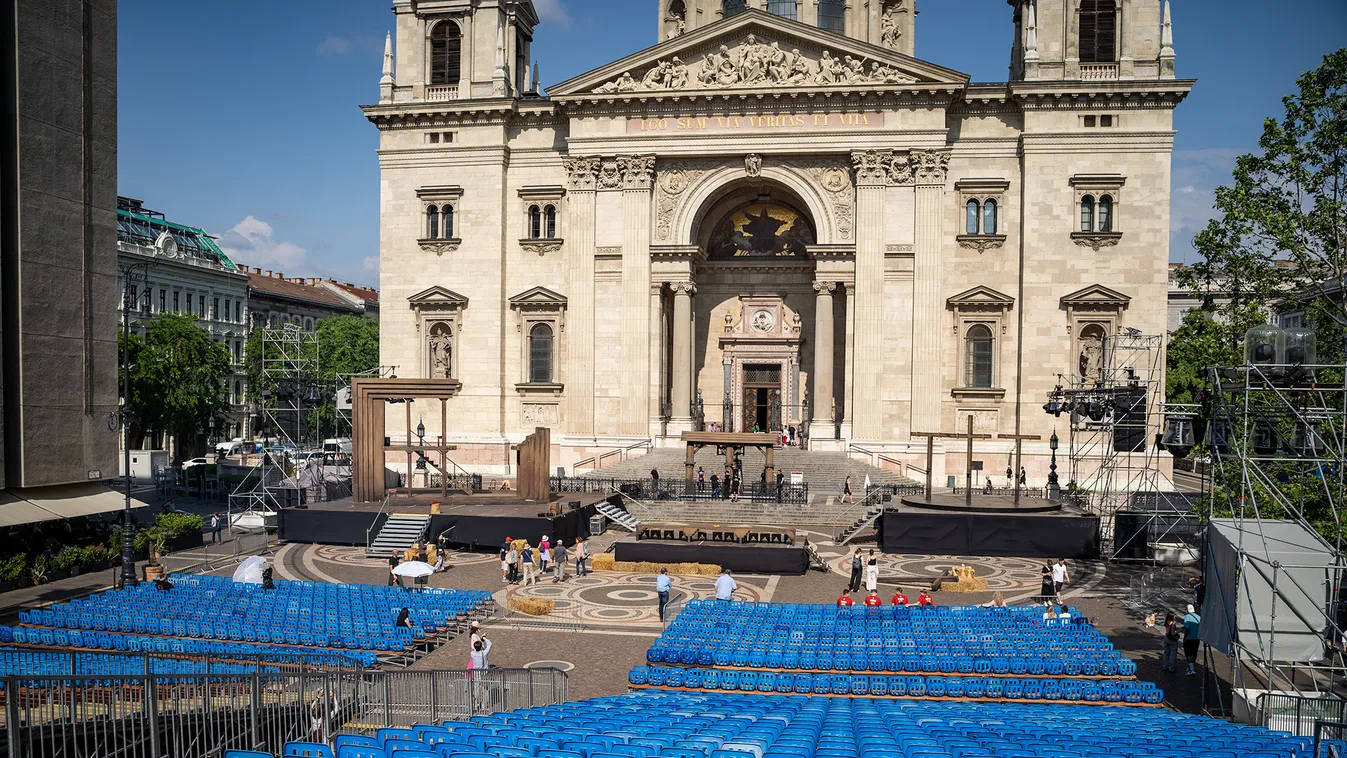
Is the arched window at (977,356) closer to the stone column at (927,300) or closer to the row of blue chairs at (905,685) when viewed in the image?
the stone column at (927,300)

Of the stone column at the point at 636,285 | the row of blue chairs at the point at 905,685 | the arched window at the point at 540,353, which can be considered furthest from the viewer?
the arched window at the point at 540,353

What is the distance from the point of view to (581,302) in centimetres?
4950

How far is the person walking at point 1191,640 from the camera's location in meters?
20.2

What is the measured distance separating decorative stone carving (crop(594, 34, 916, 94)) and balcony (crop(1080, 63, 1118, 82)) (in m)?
8.66

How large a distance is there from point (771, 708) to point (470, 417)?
38.4 meters

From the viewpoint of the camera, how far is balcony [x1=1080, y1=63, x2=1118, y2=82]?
46.2m

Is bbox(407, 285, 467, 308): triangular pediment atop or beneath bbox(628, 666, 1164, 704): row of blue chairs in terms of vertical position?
atop

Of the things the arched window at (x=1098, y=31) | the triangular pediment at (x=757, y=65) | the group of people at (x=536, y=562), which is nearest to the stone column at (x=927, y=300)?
the triangular pediment at (x=757, y=65)

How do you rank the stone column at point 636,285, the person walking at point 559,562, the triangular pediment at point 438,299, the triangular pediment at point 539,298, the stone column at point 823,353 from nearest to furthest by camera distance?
1. the person walking at point 559,562
2. the stone column at point 823,353
3. the stone column at point 636,285
4. the triangular pediment at point 539,298
5. the triangular pediment at point 438,299

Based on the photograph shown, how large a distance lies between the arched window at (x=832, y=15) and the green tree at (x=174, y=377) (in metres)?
43.2

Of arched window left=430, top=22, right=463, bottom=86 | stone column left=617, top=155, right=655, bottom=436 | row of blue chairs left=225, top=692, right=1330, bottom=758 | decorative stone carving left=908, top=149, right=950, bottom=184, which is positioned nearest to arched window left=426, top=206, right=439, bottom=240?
arched window left=430, top=22, right=463, bottom=86

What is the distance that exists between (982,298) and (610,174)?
65.0 ft

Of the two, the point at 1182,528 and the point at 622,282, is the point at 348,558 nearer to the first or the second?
the point at 622,282

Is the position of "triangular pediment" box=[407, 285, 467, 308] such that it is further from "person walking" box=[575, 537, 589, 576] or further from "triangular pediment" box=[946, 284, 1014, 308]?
"triangular pediment" box=[946, 284, 1014, 308]
